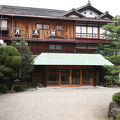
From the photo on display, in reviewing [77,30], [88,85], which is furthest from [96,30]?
[88,85]

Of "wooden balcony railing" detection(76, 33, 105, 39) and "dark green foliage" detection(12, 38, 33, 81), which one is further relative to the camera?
"wooden balcony railing" detection(76, 33, 105, 39)

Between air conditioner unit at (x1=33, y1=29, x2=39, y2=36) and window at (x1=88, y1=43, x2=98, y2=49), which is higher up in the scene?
air conditioner unit at (x1=33, y1=29, x2=39, y2=36)

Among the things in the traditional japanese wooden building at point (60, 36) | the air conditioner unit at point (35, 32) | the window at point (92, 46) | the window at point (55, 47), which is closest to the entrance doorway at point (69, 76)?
the traditional japanese wooden building at point (60, 36)

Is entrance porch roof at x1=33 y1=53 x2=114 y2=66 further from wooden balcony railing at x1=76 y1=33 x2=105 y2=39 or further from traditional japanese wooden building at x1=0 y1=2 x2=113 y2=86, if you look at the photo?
wooden balcony railing at x1=76 y1=33 x2=105 y2=39

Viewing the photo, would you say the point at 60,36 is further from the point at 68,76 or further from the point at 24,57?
the point at 24,57

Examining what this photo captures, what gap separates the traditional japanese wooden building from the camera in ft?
59.4

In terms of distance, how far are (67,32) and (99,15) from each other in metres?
5.80

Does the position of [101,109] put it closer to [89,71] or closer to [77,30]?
[89,71]

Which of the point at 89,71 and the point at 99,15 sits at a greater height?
the point at 99,15

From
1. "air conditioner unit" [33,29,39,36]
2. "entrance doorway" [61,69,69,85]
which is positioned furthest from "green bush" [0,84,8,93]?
"air conditioner unit" [33,29,39,36]

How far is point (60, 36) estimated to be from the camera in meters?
20.7

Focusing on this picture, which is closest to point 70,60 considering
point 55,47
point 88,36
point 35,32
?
point 55,47

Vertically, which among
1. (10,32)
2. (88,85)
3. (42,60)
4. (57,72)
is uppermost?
(10,32)

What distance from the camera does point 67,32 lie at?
21109mm
